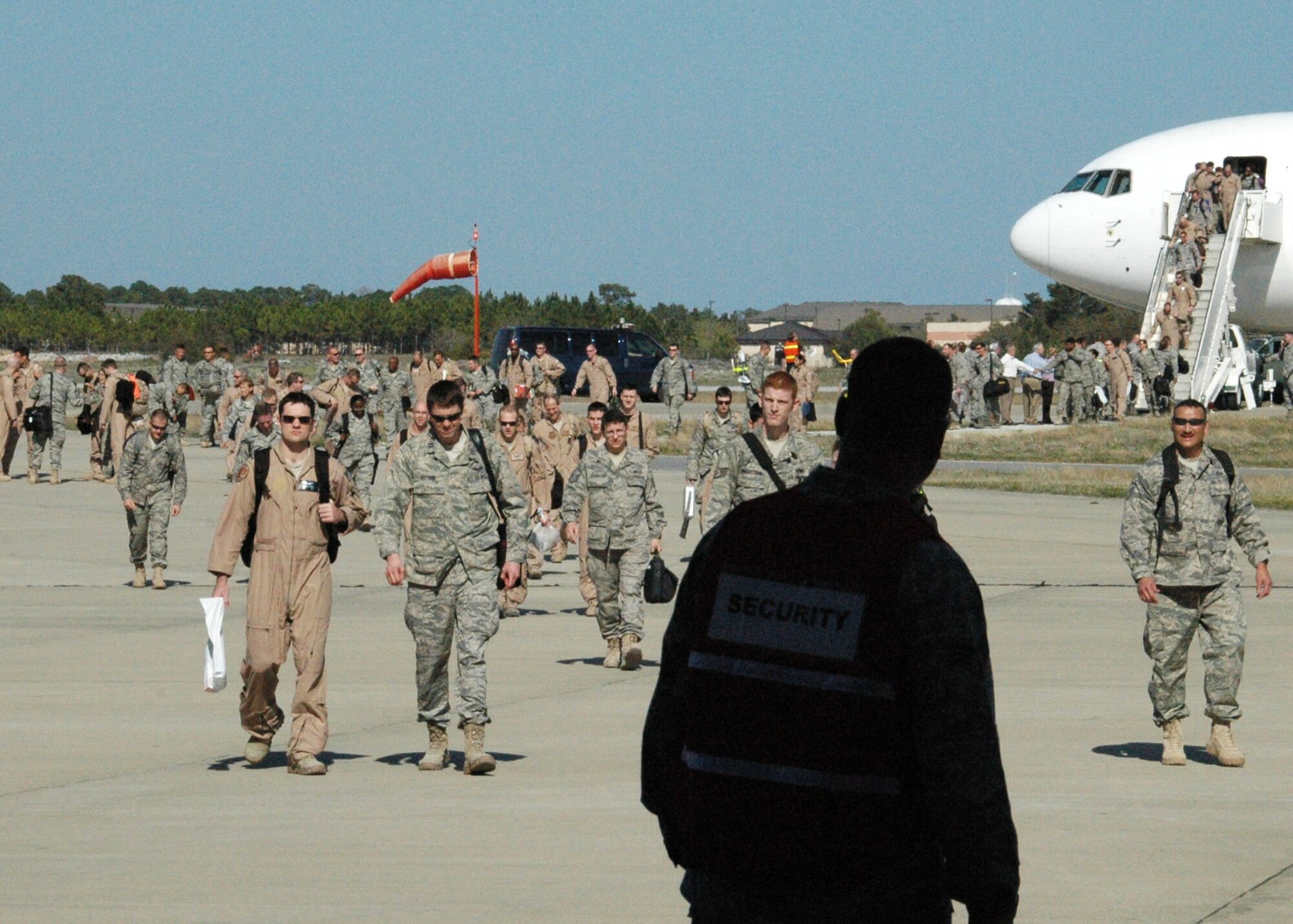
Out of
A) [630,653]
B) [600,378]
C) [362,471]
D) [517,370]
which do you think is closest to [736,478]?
[630,653]

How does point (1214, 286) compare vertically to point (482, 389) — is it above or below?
above

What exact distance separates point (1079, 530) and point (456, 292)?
160 metres

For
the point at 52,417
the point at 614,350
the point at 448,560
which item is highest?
the point at 614,350

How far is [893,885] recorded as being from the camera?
3.14 meters

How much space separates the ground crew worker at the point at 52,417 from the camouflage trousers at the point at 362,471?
8440 millimetres

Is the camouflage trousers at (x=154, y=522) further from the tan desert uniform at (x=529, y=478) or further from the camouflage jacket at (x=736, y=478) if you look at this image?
the camouflage jacket at (x=736, y=478)

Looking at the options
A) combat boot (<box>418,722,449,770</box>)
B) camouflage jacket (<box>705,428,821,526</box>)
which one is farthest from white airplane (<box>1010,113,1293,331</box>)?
combat boot (<box>418,722,449,770</box>)

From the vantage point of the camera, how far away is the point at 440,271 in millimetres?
46500

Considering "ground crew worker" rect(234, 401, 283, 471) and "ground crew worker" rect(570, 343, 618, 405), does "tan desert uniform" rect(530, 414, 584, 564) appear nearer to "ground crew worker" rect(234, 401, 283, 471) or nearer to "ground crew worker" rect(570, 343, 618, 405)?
"ground crew worker" rect(234, 401, 283, 471)

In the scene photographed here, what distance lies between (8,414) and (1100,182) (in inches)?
885

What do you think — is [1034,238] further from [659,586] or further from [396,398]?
[659,586]

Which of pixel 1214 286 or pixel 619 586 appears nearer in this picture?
pixel 619 586

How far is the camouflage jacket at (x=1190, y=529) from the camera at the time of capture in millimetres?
9156

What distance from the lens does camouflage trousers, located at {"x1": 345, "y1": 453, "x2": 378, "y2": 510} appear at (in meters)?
21.0
